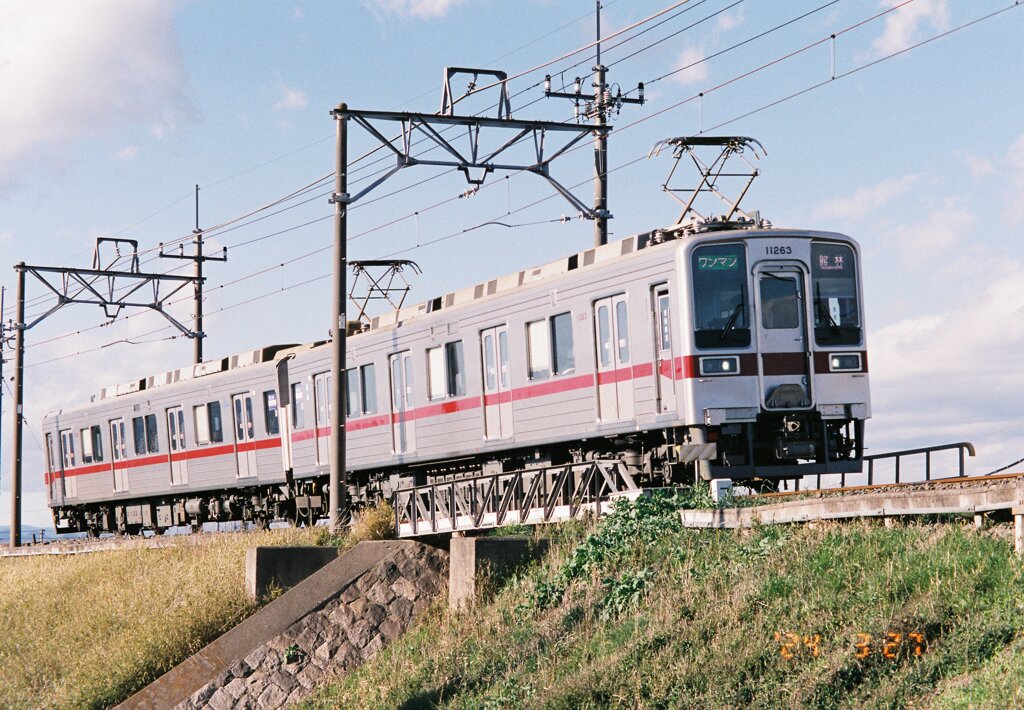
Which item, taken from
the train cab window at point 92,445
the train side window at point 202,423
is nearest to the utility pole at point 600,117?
the train side window at point 202,423

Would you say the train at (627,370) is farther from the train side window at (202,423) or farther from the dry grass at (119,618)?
the train side window at (202,423)

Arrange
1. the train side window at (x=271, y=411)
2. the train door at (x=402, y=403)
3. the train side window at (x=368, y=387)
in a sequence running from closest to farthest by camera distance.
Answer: the train door at (x=402, y=403)
the train side window at (x=368, y=387)
the train side window at (x=271, y=411)

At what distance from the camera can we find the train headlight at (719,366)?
17.8 metres

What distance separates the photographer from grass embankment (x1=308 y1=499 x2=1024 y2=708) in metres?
11.1

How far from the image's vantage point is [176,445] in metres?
33.0

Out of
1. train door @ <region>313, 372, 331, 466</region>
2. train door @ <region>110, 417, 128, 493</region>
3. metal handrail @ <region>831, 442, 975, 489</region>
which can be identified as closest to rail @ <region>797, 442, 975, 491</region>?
metal handrail @ <region>831, 442, 975, 489</region>

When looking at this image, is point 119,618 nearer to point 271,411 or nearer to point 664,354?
point 271,411

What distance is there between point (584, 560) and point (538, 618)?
32.8 inches

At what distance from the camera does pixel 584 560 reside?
1595 centimetres

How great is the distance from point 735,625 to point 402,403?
Result: 475 inches

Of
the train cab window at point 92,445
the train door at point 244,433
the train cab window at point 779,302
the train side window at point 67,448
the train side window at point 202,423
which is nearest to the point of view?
the train cab window at point 779,302

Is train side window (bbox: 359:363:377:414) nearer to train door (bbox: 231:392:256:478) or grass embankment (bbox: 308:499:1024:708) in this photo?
train door (bbox: 231:392:256:478)

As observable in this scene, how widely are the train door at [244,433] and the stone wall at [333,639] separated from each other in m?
10.4

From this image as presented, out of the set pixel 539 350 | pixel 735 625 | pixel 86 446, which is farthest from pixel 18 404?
pixel 735 625
